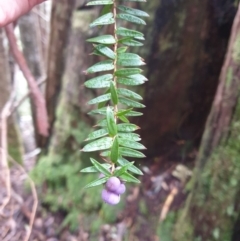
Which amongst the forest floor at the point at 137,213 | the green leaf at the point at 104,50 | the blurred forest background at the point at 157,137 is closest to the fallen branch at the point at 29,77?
the blurred forest background at the point at 157,137

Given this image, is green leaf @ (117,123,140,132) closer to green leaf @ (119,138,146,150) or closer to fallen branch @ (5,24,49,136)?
green leaf @ (119,138,146,150)

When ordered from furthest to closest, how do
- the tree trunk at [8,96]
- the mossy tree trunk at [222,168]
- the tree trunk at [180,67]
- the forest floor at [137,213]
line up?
the tree trunk at [8,96]
the forest floor at [137,213]
the tree trunk at [180,67]
the mossy tree trunk at [222,168]

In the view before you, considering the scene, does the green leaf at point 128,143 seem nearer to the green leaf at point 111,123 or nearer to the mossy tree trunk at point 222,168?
the green leaf at point 111,123

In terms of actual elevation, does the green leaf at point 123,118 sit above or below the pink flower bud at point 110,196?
above

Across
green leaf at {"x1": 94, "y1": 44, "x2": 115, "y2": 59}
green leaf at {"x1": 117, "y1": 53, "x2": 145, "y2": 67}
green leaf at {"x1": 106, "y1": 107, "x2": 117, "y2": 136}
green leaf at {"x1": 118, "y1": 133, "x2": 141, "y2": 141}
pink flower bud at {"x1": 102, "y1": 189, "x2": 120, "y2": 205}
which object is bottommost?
pink flower bud at {"x1": 102, "y1": 189, "x2": 120, "y2": 205}

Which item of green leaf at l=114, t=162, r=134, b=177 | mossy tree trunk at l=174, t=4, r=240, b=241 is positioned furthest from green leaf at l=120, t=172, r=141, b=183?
mossy tree trunk at l=174, t=4, r=240, b=241

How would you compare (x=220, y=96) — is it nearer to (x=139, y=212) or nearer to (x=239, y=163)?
(x=239, y=163)

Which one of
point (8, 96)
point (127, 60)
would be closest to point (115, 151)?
point (127, 60)
